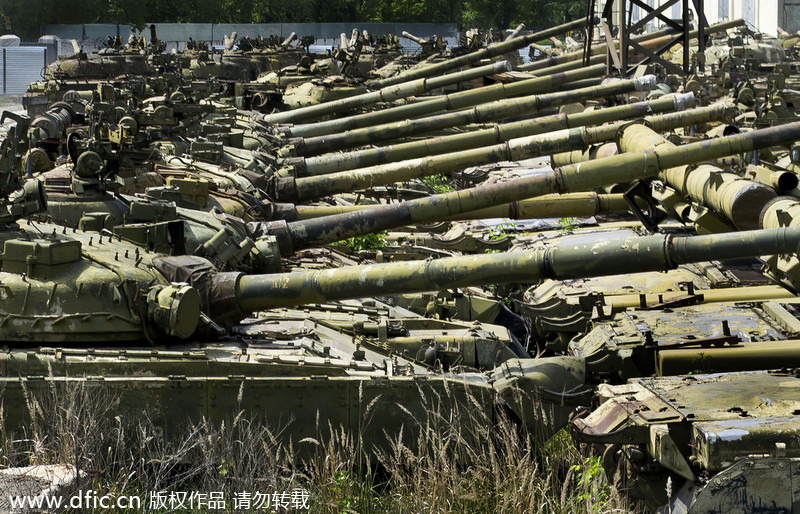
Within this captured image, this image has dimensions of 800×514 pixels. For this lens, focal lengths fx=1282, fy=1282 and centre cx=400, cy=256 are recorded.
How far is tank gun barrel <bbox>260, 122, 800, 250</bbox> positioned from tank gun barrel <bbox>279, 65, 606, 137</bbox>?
10.6 metres

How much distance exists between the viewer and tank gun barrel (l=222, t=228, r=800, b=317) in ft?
37.0

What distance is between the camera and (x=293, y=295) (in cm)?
1230

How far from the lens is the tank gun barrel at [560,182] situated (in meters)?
15.3

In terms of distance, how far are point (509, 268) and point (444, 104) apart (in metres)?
15.6

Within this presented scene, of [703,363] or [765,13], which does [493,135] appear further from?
[765,13]

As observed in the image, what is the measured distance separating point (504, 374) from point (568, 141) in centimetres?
944

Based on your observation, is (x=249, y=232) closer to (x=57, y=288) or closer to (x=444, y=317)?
(x=444, y=317)

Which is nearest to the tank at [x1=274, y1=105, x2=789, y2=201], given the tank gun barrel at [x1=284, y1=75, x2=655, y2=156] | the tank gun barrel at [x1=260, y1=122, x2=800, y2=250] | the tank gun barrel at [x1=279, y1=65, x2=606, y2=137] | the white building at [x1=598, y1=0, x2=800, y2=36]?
the tank gun barrel at [x1=284, y1=75, x2=655, y2=156]

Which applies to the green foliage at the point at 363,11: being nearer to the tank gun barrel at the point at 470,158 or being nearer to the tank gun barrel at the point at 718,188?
the tank gun barrel at the point at 470,158

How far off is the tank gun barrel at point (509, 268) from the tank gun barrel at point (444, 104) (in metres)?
14.2

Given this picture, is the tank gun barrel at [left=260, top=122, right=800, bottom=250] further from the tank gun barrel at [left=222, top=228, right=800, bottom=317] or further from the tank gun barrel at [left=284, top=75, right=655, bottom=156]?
the tank gun barrel at [left=284, top=75, right=655, bottom=156]

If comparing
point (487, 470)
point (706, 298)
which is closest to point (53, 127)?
point (706, 298)

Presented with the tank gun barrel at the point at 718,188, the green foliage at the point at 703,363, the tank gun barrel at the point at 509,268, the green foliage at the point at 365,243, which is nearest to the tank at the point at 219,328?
the tank gun barrel at the point at 509,268

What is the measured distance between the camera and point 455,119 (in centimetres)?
2500
